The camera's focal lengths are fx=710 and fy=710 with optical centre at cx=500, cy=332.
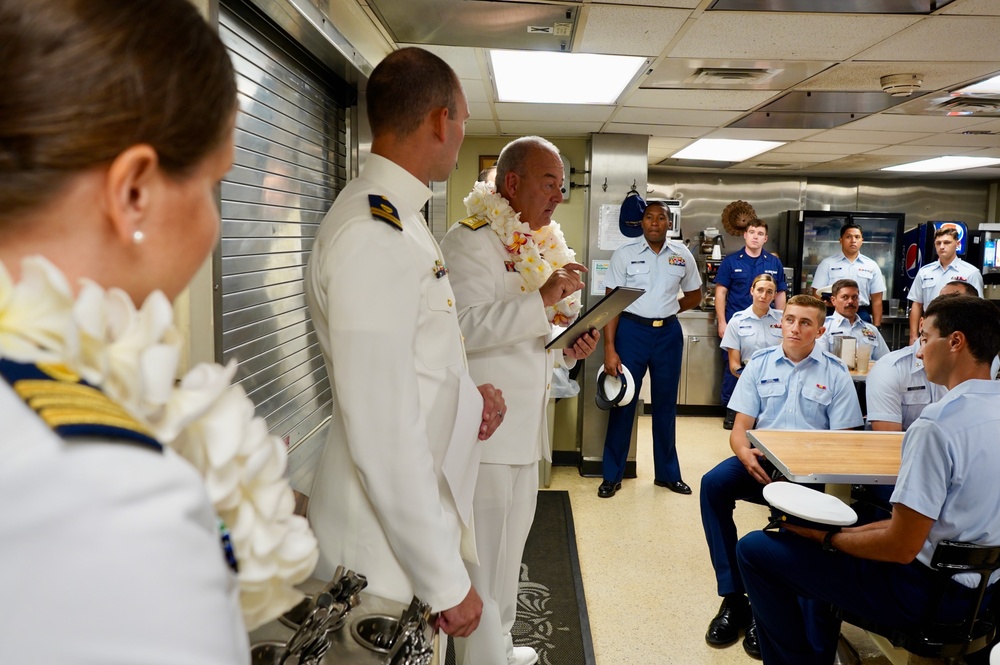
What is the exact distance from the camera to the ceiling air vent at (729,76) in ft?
11.2

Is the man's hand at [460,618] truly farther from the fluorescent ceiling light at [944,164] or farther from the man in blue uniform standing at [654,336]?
the fluorescent ceiling light at [944,164]

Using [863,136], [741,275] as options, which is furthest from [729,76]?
[741,275]

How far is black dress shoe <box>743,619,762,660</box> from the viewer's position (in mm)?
2814

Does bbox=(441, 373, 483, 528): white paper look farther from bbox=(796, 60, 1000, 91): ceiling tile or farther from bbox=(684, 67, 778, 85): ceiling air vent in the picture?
bbox=(796, 60, 1000, 91): ceiling tile

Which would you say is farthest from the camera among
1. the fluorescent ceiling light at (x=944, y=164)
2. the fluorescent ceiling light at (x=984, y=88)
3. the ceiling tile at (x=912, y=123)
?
the fluorescent ceiling light at (x=944, y=164)

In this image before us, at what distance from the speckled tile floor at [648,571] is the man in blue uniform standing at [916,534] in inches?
22.4

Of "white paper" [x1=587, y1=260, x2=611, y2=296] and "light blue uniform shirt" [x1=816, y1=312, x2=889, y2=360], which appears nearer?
"light blue uniform shirt" [x1=816, y1=312, x2=889, y2=360]

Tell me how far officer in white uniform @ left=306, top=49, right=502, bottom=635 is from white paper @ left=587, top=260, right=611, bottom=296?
3532mm

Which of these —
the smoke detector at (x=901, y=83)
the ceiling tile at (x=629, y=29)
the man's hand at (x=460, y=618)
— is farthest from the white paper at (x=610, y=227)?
the man's hand at (x=460, y=618)

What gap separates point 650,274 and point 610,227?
0.46m

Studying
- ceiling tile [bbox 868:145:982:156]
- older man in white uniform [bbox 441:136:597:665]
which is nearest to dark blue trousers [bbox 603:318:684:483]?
older man in white uniform [bbox 441:136:597:665]

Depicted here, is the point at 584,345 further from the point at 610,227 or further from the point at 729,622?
the point at 610,227

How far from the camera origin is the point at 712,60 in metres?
3.24

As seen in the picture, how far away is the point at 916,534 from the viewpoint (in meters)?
1.97
